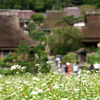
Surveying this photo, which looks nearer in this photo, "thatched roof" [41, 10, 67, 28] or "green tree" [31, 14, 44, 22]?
"thatched roof" [41, 10, 67, 28]

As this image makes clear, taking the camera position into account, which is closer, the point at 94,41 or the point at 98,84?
the point at 98,84

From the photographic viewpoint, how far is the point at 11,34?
28.0 m

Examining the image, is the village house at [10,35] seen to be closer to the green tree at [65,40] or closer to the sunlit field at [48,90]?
the green tree at [65,40]

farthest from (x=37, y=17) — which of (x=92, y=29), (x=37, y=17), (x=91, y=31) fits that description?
(x=91, y=31)

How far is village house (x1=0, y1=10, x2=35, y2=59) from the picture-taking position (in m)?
26.7

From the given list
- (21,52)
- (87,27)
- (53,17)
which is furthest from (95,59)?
Answer: (53,17)

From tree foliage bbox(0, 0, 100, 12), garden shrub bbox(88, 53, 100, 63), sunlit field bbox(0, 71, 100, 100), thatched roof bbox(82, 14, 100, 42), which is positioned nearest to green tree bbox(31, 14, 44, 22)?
tree foliage bbox(0, 0, 100, 12)

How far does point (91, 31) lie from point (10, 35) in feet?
28.2

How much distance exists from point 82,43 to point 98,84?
25149 mm

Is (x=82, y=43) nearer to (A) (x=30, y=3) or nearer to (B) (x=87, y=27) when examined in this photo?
(B) (x=87, y=27)

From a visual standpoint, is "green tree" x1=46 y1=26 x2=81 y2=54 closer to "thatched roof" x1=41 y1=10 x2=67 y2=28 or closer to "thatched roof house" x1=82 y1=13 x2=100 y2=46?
"thatched roof house" x1=82 y1=13 x2=100 y2=46

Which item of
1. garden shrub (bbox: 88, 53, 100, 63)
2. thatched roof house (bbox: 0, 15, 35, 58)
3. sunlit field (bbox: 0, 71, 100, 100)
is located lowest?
garden shrub (bbox: 88, 53, 100, 63)

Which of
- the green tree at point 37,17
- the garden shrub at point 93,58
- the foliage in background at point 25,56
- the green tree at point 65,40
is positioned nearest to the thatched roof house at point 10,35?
the foliage in background at point 25,56

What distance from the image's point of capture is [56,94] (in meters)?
6.24
